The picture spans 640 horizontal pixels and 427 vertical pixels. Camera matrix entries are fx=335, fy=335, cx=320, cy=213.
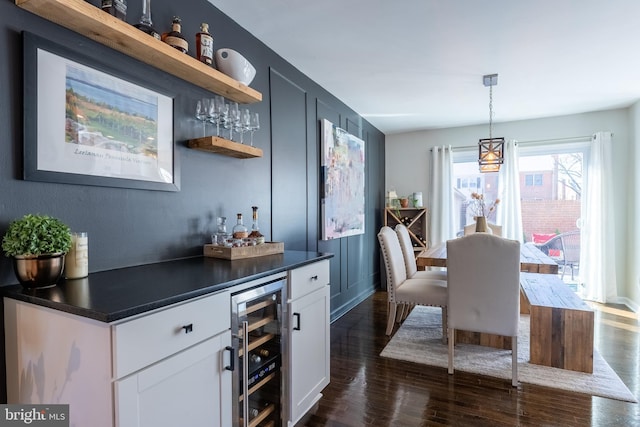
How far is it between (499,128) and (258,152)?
4165 millimetres

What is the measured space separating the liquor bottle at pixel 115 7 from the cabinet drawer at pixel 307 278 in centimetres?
137

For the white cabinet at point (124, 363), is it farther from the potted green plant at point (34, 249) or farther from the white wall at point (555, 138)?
the white wall at point (555, 138)

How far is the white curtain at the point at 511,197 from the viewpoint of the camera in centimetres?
469

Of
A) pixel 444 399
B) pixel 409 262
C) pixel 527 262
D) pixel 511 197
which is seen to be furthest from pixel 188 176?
pixel 511 197

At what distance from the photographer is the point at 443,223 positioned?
5148 mm

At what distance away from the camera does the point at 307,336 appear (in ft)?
6.21

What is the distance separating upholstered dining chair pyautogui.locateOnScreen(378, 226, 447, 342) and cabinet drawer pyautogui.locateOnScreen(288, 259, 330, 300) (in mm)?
1153

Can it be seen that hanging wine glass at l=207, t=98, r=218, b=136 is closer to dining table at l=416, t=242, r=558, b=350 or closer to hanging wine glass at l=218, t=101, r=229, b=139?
hanging wine glass at l=218, t=101, r=229, b=139

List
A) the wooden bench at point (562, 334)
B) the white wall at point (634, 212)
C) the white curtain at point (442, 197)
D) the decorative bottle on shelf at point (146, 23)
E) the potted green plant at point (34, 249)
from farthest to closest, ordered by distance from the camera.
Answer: the white curtain at point (442, 197)
the white wall at point (634, 212)
the wooden bench at point (562, 334)
the decorative bottle on shelf at point (146, 23)
the potted green plant at point (34, 249)

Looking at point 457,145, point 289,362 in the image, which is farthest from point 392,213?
point 289,362

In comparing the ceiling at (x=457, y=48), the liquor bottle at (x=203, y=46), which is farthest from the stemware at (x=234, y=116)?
the ceiling at (x=457, y=48)

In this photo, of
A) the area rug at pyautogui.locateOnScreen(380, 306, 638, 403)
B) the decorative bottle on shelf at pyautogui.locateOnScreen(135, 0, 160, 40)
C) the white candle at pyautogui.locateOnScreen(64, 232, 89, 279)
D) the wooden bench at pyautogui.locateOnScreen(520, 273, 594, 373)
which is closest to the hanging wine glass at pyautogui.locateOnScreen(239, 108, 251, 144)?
the decorative bottle on shelf at pyautogui.locateOnScreen(135, 0, 160, 40)

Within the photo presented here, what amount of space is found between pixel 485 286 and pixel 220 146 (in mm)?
2000

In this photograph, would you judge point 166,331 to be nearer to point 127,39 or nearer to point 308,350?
point 308,350
